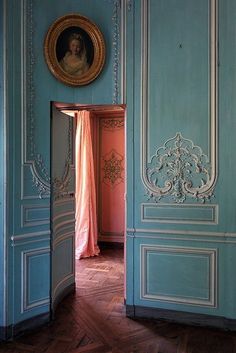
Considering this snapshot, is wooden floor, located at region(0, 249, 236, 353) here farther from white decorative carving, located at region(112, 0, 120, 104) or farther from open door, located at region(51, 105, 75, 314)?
white decorative carving, located at region(112, 0, 120, 104)

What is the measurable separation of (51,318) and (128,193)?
1355 mm

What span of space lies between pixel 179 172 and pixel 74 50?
1.48 metres

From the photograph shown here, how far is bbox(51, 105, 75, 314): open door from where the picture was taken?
3.04 meters

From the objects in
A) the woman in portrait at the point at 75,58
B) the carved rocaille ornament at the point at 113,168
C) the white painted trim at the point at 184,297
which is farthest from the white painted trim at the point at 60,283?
the carved rocaille ornament at the point at 113,168

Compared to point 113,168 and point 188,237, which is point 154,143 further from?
point 113,168

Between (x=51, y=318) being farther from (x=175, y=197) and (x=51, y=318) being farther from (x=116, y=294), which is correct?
(x=175, y=197)

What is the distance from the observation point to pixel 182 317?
288 cm

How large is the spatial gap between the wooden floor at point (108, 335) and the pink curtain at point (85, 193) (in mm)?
1681

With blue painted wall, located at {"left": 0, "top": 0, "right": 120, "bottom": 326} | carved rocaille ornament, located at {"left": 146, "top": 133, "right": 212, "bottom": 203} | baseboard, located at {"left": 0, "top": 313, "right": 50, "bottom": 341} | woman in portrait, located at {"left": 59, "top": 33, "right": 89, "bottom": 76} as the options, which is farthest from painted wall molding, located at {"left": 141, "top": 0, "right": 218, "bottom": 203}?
baseboard, located at {"left": 0, "top": 313, "right": 50, "bottom": 341}

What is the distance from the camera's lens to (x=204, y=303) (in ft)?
9.27

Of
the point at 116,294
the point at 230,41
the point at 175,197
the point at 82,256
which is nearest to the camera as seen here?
the point at 230,41

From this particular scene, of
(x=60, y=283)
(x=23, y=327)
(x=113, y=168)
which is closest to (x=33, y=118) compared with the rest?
(x=60, y=283)

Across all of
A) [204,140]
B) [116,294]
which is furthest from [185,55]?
[116,294]

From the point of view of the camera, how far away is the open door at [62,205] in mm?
3041
